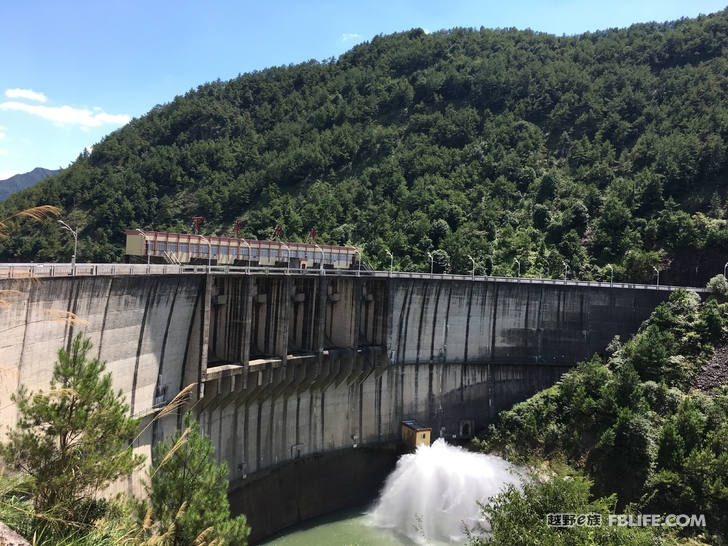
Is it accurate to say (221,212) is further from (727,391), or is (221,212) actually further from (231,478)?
(727,391)

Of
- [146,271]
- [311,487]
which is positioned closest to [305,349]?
[311,487]

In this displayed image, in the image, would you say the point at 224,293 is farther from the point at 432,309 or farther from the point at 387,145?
the point at 387,145

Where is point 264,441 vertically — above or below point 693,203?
below

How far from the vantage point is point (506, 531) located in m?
19.0

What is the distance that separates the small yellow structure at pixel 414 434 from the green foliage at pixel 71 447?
94.6 ft

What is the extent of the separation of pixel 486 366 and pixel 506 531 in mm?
28060

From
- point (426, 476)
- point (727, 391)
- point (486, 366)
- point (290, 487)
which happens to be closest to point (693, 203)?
point (727, 391)

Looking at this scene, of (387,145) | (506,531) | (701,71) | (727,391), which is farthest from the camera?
(387,145)

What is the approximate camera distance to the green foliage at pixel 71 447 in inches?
510

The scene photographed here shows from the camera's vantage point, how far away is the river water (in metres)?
32.9

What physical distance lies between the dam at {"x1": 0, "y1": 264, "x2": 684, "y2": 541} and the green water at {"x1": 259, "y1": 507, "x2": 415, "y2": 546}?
0.77 meters

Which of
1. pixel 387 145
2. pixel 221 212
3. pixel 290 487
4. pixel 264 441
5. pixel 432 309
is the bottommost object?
pixel 290 487

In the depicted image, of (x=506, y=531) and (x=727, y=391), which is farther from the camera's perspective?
(x=727, y=391)

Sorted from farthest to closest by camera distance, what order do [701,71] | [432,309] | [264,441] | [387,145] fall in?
1. [387,145]
2. [701,71]
3. [432,309]
4. [264,441]
